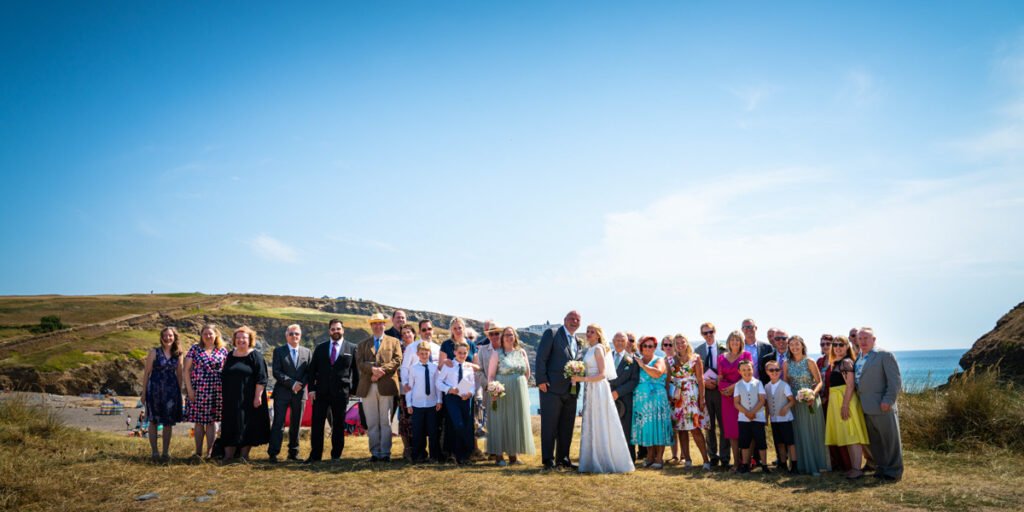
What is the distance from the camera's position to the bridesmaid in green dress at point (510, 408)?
8727 millimetres

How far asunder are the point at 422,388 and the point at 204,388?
316cm

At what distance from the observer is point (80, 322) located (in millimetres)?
76625

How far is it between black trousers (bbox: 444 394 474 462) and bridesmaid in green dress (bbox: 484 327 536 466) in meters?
0.34

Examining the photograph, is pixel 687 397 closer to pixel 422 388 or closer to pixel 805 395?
pixel 805 395

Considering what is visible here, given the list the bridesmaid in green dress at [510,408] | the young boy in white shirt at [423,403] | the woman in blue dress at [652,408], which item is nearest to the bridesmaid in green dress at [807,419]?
the woman in blue dress at [652,408]

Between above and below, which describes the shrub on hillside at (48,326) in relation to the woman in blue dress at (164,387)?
below

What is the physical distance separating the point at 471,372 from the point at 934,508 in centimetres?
576

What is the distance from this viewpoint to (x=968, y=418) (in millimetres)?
9656

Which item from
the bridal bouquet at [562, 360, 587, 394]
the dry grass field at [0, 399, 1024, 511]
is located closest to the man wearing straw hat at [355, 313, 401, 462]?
the dry grass field at [0, 399, 1024, 511]

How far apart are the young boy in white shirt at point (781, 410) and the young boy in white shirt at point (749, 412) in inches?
5.4

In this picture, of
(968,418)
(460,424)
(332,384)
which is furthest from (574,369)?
(968,418)

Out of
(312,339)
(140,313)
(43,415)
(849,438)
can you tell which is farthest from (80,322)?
(849,438)

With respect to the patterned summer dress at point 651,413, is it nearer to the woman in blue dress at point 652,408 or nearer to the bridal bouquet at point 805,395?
the woman in blue dress at point 652,408

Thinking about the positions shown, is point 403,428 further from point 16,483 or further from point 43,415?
point 43,415
